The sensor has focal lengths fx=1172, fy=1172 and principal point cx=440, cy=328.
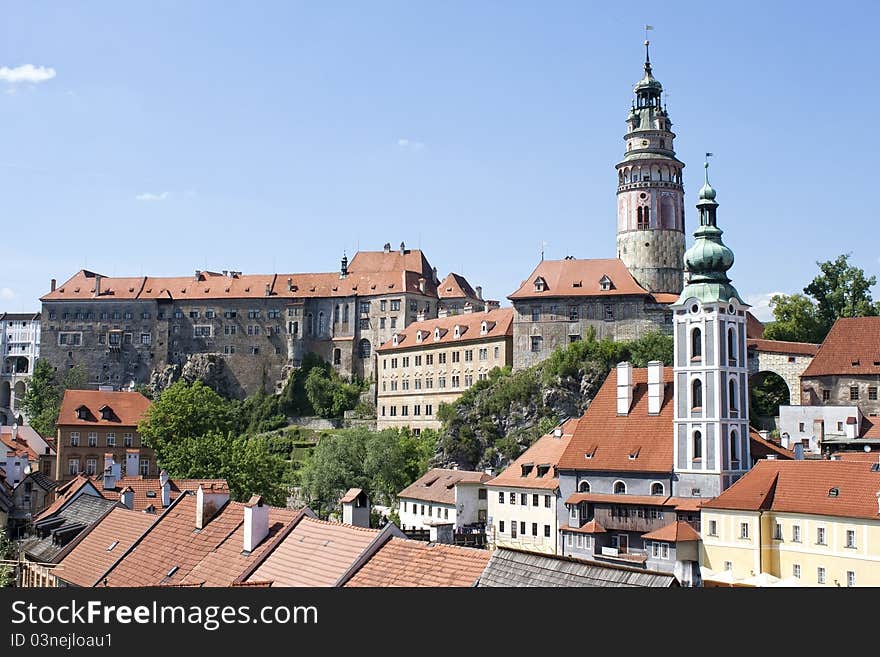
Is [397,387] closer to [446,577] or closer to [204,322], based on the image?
[204,322]

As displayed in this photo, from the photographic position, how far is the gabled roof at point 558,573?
687 inches

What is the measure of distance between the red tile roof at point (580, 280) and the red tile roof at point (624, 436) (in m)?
34.2

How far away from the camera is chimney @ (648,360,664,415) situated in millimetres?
56344

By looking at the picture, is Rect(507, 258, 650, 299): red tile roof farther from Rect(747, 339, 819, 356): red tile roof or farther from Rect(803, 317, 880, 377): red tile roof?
Rect(803, 317, 880, 377): red tile roof

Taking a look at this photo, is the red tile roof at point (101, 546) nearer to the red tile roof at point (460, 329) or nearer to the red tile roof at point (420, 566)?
the red tile roof at point (420, 566)

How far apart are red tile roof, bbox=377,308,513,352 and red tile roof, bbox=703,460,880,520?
49.4 m

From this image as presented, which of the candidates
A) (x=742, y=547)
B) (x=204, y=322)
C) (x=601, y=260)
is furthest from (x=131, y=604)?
(x=204, y=322)

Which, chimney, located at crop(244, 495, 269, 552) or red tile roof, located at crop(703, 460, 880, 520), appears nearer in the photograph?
chimney, located at crop(244, 495, 269, 552)

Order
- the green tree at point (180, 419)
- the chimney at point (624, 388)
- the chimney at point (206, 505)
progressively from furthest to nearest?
the green tree at point (180, 419)
the chimney at point (624, 388)
the chimney at point (206, 505)

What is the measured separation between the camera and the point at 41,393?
126 m

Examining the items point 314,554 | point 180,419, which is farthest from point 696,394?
point 180,419

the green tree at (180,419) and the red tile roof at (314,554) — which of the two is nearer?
the red tile roof at (314,554)

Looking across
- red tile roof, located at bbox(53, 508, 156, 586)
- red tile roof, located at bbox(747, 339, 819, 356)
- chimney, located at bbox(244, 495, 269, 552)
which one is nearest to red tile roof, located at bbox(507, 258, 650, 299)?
red tile roof, located at bbox(747, 339, 819, 356)

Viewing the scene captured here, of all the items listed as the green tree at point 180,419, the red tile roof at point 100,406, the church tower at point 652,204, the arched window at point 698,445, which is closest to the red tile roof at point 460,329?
the church tower at point 652,204
